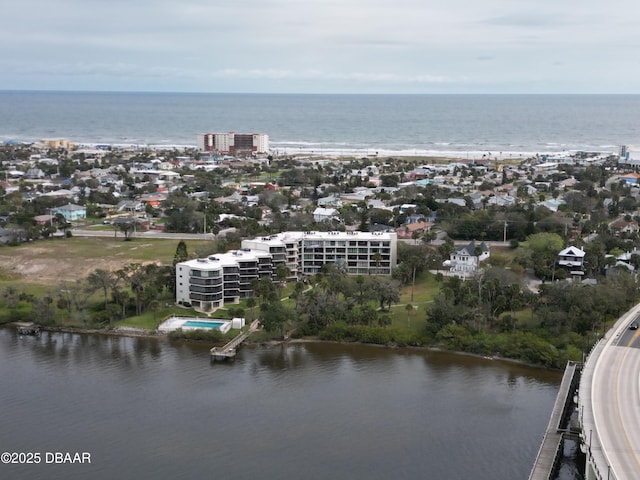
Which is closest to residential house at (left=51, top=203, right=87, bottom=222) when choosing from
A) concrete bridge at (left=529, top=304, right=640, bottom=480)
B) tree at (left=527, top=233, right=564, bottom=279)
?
tree at (left=527, top=233, right=564, bottom=279)

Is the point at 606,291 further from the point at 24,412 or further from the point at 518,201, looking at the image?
the point at 518,201

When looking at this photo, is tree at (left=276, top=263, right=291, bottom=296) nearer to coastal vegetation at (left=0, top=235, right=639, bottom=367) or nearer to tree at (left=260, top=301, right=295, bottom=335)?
coastal vegetation at (left=0, top=235, right=639, bottom=367)

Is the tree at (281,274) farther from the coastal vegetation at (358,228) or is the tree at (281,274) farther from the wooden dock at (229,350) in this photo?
the wooden dock at (229,350)

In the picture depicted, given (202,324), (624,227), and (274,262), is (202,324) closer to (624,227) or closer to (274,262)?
(274,262)

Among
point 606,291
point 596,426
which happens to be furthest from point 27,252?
point 596,426

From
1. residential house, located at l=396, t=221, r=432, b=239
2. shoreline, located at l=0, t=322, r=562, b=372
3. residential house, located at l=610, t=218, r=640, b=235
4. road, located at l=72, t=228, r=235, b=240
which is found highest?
residential house, located at l=610, t=218, r=640, b=235

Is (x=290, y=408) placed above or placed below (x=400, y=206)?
below
